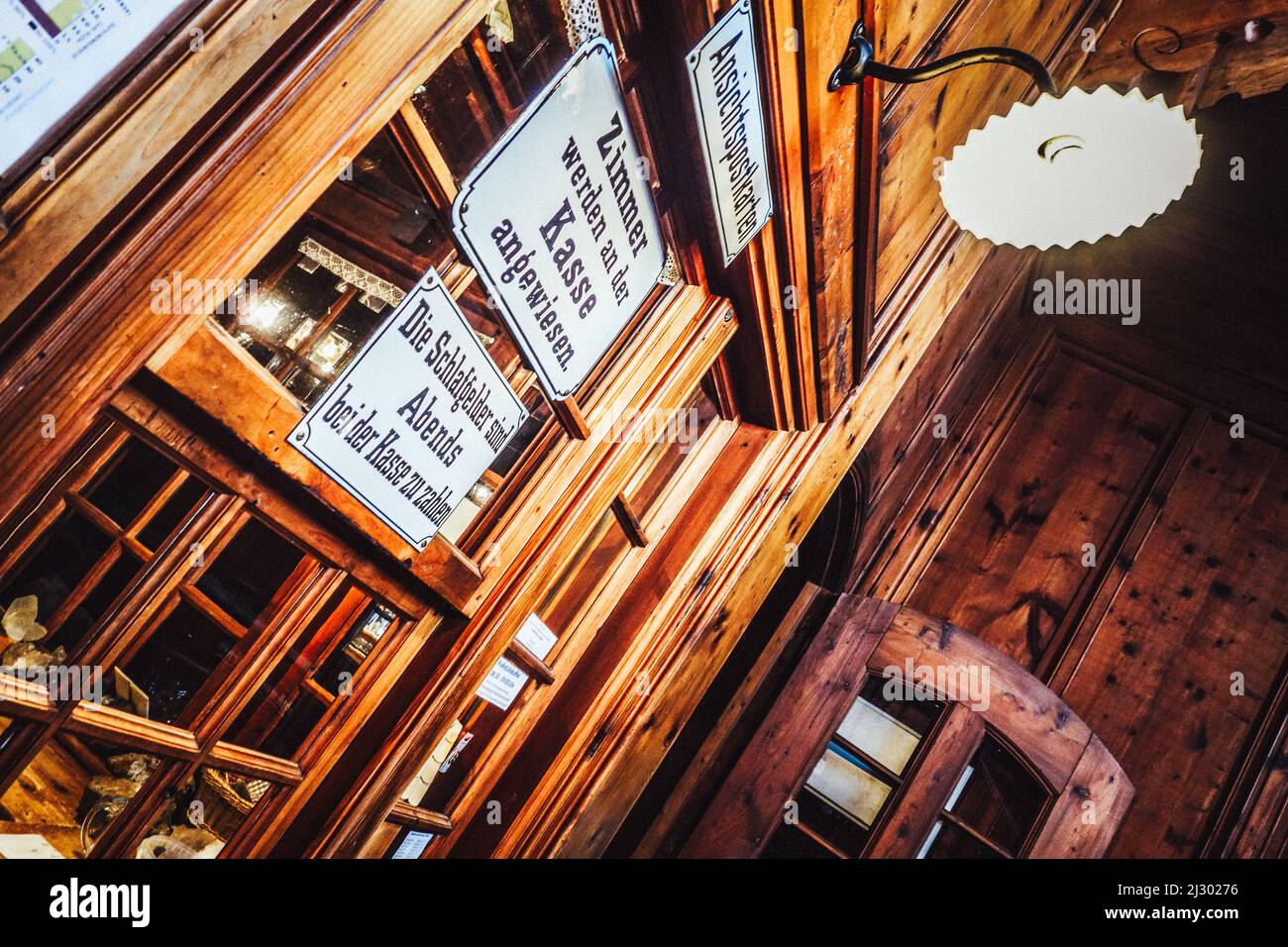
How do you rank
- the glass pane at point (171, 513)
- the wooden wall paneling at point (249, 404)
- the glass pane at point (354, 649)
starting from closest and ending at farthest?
the wooden wall paneling at point (249, 404) → the glass pane at point (354, 649) → the glass pane at point (171, 513)

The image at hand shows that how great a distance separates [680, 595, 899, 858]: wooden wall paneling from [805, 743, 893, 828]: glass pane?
0.37 feet

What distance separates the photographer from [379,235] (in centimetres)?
287

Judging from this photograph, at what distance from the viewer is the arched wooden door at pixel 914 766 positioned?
9.30 feet

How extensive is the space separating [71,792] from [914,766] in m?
3.22

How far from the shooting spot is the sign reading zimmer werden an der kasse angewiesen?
4.43ft

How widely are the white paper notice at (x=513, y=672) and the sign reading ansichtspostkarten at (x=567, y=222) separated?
0.86 metres

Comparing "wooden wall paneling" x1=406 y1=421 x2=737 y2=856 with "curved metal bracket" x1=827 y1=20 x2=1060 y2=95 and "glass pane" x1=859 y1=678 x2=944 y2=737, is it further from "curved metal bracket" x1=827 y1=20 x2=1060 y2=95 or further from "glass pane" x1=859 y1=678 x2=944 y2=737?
"curved metal bracket" x1=827 y1=20 x2=1060 y2=95

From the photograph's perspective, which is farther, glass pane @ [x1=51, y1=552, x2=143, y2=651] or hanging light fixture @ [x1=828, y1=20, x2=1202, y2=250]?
glass pane @ [x1=51, y1=552, x2=143, y2=651]
